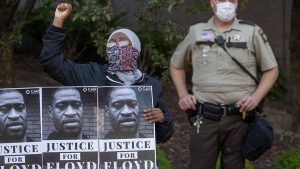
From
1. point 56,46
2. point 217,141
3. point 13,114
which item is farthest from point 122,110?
point 217,141

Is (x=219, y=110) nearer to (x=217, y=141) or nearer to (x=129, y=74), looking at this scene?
(x=217, y=141)

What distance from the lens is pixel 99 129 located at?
4.36 metres

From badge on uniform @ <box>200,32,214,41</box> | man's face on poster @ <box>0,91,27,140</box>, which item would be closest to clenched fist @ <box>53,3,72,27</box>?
man's face on poster @ <box>0,91,27,140</box>

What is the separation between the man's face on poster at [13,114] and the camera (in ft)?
14.2

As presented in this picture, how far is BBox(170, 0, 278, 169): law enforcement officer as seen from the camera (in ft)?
16.1

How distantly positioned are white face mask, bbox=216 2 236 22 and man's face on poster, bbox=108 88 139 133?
3.06ft

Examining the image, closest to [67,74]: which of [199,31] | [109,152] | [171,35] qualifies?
[109,152]

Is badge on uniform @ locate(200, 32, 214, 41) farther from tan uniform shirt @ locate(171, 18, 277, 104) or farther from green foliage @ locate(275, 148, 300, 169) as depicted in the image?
green foliage @ locate(275, 148, 300, 169)

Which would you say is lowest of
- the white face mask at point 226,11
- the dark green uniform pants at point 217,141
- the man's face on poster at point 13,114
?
the dark green uniform pants at point 217,141

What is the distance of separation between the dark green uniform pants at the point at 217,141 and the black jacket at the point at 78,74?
0.58 m

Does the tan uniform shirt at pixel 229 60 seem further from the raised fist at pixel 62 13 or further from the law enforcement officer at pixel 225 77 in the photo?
the raised fist at pixel 62 13

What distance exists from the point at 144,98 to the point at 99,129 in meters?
0.33

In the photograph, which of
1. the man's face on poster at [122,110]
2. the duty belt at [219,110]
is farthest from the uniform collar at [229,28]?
the man's face on poster at [122,110]

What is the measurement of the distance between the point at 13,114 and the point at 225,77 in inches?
57.7
